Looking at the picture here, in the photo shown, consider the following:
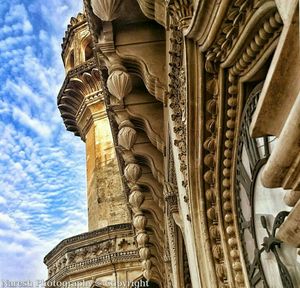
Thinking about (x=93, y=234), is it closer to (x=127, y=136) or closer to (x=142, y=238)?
(x=142, y=238)

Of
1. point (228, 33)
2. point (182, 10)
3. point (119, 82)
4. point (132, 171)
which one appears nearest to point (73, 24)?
point (132, 171)

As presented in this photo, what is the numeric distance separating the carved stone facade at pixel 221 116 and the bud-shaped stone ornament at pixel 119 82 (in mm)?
11

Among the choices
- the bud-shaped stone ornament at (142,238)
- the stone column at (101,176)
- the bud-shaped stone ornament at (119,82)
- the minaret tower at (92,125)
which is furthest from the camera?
the minaret tower at (92,125)

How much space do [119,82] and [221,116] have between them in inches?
57.0

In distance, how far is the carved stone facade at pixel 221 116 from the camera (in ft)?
3.97

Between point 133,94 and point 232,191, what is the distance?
2351 mm

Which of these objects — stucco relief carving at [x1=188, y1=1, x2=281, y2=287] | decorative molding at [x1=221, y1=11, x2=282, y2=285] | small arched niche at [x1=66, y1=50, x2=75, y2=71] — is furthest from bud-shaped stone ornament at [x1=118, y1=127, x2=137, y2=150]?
small arched niche at [x1=66, y1=50, x2=75, y2=71]

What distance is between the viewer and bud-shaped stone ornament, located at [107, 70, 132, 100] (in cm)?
417

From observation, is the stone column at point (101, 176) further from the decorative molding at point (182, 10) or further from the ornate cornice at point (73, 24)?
the decorative molding at point (182, 10)

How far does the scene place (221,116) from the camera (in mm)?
3021

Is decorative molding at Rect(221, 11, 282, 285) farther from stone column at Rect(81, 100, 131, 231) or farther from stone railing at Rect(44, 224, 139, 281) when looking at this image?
stone column at Rect(81, 100, 131, 231)

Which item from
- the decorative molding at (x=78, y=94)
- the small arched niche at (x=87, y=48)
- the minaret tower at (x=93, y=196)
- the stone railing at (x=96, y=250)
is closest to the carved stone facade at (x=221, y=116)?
the minaret tower at (x=93, y=196)

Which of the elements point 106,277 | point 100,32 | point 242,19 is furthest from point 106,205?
point 242,19

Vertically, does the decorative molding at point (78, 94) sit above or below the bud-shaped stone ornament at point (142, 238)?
above
